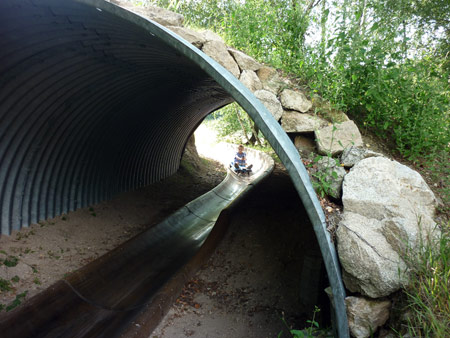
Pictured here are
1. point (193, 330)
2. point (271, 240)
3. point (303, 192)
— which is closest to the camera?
point (303, 192)

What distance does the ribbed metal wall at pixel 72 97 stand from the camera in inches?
202

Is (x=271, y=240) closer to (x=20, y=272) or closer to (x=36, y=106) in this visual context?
(x=20, y=272)

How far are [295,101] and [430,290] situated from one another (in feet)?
11.4

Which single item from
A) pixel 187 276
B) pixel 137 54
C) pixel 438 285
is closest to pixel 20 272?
pixel 187 276

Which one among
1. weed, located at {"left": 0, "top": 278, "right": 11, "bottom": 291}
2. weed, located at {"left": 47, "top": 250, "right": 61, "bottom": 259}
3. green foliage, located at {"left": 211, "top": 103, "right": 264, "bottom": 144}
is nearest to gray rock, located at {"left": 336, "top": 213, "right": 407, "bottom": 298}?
weed, located at {"left": 0, "top": 278, "right": 11, "bottom": 291}

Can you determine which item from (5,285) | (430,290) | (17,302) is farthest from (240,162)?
(430,290)

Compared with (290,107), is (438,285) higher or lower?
lower

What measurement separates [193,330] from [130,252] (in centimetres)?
265

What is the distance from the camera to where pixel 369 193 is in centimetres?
377

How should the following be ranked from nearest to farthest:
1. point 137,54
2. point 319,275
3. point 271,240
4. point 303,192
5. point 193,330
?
point 303,192 < point 193,330 < point 319,275 < point 137,54 < point 271,240

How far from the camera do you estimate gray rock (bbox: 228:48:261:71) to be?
622 centimetres

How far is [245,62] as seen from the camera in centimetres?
630

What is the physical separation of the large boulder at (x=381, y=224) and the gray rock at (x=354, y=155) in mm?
227

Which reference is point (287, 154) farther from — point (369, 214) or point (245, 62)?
point (245, 62)
